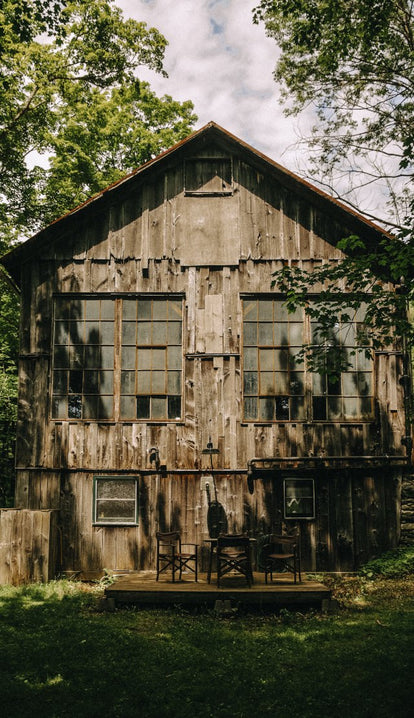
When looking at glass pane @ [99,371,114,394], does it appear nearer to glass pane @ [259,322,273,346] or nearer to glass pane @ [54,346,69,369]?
glass pane @ [54,346,69,369]

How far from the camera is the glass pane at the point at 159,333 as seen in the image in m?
11.9

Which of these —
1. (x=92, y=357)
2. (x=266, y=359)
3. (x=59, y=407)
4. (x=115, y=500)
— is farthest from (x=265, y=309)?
(x=115, y=500)

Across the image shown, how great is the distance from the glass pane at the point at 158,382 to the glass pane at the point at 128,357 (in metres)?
0.50

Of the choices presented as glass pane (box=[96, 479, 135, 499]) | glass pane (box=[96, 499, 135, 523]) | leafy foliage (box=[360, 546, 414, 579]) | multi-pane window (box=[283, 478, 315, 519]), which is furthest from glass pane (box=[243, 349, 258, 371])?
leafy foliage (box=[360, 546, 414, 579])

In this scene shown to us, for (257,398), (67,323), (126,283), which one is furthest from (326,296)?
(67,323)

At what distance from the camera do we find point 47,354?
39.0ft

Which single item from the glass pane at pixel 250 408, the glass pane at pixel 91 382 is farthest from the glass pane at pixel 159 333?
the glass pane at pixel 250 408

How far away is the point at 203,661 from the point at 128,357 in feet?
20.9

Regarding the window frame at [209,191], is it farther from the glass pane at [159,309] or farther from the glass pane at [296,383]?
the glass pane at [296,383]

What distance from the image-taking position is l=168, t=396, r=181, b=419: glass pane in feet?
38.2

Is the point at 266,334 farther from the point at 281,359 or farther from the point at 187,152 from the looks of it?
the point at 187,152

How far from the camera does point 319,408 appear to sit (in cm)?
1177

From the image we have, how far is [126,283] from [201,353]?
224cm

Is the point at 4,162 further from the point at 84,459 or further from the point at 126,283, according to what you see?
the point at 84,459
